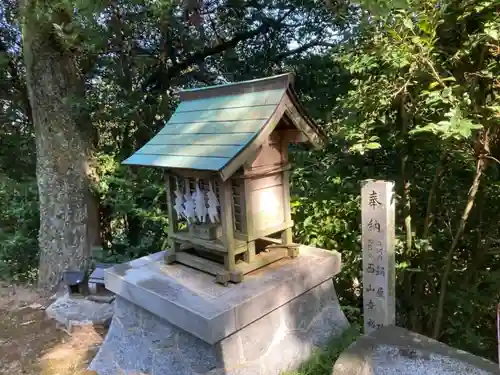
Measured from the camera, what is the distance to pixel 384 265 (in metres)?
2.71

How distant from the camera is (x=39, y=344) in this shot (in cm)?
356

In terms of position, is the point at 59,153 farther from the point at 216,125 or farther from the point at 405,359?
the point at 405,359

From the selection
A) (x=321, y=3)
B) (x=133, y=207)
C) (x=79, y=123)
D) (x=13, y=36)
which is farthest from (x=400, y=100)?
(x=13, y=36)

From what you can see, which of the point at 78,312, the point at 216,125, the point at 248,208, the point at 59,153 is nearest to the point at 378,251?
the point at 248,208

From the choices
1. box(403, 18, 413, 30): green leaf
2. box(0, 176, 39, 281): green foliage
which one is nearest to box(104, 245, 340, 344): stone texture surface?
box(403, 18, 413, 30): green leaf

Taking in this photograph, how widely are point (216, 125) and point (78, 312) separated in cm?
265

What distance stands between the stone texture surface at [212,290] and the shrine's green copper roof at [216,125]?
849 mm

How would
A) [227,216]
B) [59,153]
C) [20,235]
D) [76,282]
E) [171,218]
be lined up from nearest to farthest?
[227,216] → [171,218] → [76,282] → [59,153] → [20,235]

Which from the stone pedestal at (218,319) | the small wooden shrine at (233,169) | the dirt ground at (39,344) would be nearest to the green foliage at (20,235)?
the dirt ground at (39,344)

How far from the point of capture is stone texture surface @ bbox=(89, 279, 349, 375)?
2.35 meters

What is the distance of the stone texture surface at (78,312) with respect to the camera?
3783 millimetres

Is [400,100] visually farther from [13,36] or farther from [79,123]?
[13,36]

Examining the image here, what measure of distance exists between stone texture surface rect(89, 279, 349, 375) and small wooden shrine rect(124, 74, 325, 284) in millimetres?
408

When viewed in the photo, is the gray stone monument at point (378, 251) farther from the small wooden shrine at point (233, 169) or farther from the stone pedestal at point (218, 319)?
the small wooden shrine at point (233, 169)
